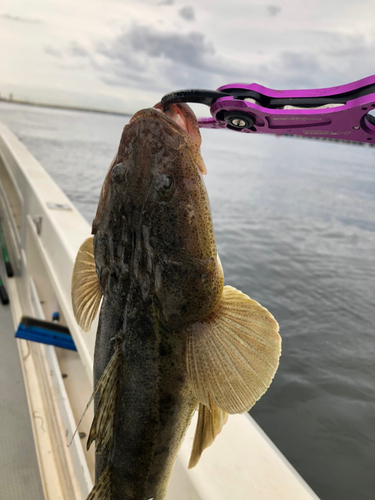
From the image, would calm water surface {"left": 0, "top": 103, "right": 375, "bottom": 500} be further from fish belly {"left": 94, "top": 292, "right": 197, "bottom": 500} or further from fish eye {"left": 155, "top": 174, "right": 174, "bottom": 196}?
fish eye {"left": 155, "top": 174, "right": 174, "bottom": 196}

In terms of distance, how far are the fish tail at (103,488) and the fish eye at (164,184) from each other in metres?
1.13

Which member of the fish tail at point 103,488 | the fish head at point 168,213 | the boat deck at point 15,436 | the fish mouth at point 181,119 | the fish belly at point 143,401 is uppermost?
the fish mouth at point 181,119

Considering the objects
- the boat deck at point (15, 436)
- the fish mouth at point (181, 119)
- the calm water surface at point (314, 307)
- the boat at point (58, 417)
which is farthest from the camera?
the calm water surface at point (314, 307)

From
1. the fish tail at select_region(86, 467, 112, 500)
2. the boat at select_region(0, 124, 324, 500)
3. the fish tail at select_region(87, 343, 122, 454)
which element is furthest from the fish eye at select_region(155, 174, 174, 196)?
the boat at select_region(0, 124, 324, 500)

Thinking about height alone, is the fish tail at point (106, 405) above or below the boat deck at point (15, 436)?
above

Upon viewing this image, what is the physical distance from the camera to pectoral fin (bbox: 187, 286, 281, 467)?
1241 mm

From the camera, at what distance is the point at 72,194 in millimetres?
14141

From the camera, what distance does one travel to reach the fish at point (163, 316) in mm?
1248

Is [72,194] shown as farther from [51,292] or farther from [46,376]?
[46,376]

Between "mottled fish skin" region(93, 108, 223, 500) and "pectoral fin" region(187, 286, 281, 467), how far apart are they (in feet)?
0.29

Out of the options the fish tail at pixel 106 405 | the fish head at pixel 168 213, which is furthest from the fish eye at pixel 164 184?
the fish tail at pixel 106 405

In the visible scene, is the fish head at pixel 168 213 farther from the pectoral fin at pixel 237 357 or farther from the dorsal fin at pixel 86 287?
the dorsal fin at pixel 86 287

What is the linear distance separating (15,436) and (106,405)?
2.39m

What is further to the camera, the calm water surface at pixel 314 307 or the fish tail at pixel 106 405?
the calm water surface at pixel 314 307
